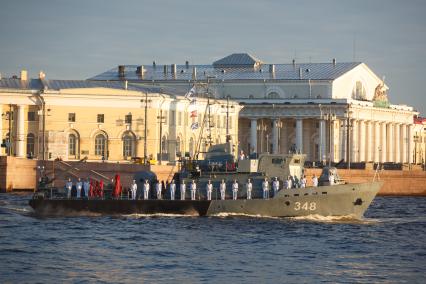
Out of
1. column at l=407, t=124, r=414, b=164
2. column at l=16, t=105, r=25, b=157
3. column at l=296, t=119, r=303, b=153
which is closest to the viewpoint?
column at l=16, t=105, r=25, b=157

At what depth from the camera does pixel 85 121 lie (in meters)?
117

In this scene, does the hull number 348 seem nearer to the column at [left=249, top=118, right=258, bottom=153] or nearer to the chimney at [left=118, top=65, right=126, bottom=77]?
the column at [left=249, top=118, right=258, bottom=153]

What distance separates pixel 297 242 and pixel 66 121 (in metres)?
56.8

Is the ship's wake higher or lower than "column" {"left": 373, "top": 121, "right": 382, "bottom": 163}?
lower

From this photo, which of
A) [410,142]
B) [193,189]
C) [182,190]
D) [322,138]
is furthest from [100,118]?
[410,142]

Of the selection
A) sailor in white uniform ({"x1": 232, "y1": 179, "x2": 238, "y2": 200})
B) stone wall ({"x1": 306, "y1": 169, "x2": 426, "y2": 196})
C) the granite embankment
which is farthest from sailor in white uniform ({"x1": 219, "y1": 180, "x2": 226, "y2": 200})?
stone wall ({"x1": 306, "y1": 169, "x2": 426, "y2": 196})

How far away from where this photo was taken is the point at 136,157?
11500cm

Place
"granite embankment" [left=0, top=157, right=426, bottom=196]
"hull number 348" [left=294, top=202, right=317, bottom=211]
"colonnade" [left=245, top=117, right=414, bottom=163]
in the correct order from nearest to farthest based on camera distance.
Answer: "hull number 348" [left=294, top=202, right=317, bottom=211] < "granite embankment" [left=0, top=157, right=426, bottom=196] < "colonnade" [left=245, top=117, right=414, bottom=163]

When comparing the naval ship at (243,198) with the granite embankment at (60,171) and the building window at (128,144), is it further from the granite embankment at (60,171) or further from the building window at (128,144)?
the building window at (128,144)

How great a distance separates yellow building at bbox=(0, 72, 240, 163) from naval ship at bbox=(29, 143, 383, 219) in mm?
36239

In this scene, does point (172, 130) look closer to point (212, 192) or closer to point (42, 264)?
point (212, 192)

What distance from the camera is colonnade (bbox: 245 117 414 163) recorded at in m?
143

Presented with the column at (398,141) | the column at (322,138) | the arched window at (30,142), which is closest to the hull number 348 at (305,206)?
the arched window at (30,142)

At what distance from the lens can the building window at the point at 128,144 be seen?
391ft
